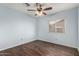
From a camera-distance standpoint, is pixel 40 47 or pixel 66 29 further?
pixel 40 47

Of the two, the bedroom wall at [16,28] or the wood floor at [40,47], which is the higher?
the bedroom wall at [16,28]

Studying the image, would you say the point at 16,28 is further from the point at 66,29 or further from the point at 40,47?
the point at 66,29

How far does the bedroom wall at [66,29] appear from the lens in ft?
3.47

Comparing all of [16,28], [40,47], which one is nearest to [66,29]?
[40,47]

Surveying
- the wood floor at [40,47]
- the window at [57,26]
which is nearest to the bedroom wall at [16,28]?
the wood floor at [40,47]

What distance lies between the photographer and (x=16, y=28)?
44.1 inches

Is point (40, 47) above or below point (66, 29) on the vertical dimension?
below

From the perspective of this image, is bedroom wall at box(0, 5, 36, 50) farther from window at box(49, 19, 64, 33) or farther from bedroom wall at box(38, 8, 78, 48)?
window at box(49, 19, 64, 33)

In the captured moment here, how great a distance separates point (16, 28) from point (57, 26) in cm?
62

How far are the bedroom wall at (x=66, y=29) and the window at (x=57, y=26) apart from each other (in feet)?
0.18

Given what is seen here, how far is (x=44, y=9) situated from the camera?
3.54 feet

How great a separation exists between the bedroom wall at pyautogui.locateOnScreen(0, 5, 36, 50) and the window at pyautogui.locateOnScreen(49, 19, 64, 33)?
0.86 ft

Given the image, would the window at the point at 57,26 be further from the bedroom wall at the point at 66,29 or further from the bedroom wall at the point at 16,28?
the bedroom wall at the point at 16,28

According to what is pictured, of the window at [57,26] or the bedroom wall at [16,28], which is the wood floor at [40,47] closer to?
the bedroom wall at [16,28]
